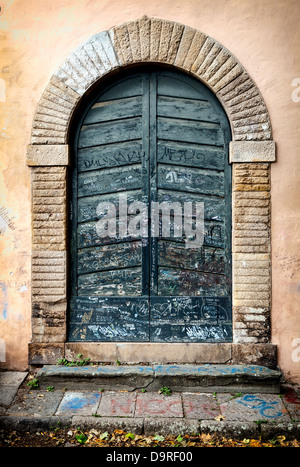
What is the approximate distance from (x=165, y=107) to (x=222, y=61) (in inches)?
29.3

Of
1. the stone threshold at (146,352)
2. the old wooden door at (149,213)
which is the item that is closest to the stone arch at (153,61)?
the old wooden door at (149,213)

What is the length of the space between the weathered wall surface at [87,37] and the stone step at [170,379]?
0.40 meters

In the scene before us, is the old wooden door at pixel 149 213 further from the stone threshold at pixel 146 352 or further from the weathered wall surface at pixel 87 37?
the weathered wall surface at pixel 87 37

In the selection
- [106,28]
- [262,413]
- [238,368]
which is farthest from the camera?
[106,28]

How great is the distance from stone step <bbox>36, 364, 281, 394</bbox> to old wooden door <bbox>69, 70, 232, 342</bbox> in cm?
43

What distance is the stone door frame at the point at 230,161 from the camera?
12.7 ft

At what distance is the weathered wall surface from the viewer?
12.6ft

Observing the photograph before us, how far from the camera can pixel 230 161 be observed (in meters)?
3.91

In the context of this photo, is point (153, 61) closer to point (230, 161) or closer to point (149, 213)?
point (230, 161)

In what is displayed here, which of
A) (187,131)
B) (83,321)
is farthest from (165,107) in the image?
(83,321)

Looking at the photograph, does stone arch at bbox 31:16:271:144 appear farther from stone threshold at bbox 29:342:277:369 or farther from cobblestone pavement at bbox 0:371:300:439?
cobblestone pavement at bbox 0:371:300:439

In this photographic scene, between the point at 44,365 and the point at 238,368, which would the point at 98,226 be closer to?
the point at 44,365

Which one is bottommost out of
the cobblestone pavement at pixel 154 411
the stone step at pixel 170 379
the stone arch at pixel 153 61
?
the cobblestone pavement at pixel 154 411

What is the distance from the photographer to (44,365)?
3.87 metres
